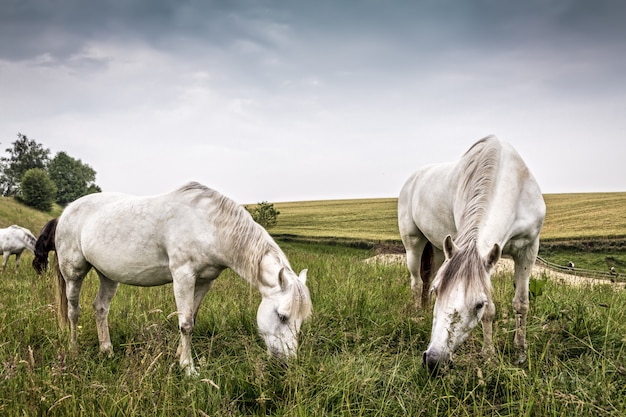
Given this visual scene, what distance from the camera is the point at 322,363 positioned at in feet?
10.1

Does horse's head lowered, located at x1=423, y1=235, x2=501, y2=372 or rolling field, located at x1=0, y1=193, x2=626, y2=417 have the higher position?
horse's head lowered, located at x1=423, y1=235, x2=501, y2=372

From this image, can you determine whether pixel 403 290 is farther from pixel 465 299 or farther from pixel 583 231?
pixel 583 231

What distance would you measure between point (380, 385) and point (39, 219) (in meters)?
44.9

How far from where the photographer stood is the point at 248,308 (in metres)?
5.23

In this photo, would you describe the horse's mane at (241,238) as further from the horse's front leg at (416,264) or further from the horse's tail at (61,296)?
the horse's front leg at (416,264)

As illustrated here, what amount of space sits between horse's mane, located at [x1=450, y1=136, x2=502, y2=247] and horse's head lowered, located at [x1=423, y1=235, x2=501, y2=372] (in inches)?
12.1

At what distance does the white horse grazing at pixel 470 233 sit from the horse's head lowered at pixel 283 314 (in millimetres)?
1157

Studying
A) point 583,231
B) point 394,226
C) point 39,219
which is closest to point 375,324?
point 583,231

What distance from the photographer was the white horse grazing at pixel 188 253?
12.0 feet

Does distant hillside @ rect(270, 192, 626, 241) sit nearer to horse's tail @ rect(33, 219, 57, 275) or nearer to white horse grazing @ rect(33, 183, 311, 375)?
horse's tail @ rect(33, 219, 57, 275)

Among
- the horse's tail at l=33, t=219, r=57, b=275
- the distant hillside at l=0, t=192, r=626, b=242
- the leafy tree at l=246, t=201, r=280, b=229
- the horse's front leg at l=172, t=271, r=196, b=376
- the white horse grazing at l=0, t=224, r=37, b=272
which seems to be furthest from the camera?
the leafy tree at l=246, t=201, r=280, b=229

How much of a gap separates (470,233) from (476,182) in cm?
90

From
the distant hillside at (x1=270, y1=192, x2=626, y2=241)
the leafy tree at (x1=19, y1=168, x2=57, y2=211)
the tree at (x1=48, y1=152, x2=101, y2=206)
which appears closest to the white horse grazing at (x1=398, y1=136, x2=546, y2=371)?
the distant hillside at (x1=270, y1=192, x2=626, y2=241)

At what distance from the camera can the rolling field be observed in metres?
2.68
